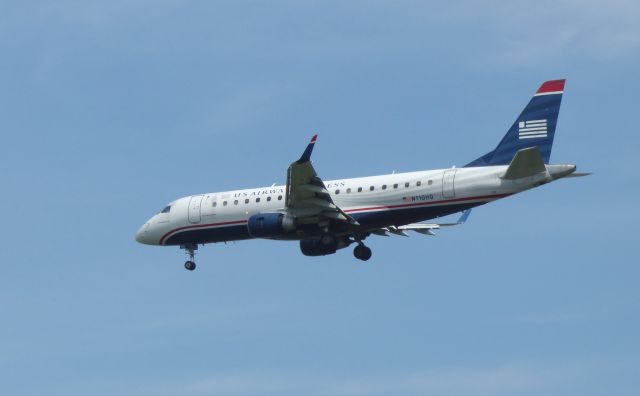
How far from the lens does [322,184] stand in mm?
72625

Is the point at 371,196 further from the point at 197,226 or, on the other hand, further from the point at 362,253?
the point at 197,226

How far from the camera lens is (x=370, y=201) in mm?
74062

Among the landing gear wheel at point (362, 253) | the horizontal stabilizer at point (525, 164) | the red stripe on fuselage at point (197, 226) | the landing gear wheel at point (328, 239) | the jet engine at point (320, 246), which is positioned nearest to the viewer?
the horizontal stabilizer at point (525, 164)

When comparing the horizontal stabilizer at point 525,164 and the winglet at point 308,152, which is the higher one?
the winglet at point 308,152

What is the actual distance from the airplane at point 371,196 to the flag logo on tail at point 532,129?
4 centimetres

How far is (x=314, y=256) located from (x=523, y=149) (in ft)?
40.8

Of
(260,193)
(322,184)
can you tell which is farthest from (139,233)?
(322,184)

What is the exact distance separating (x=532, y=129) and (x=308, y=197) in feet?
33.9

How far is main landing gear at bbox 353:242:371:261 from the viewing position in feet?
258

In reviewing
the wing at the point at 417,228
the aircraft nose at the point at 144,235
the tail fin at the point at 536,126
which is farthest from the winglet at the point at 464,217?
the aircraft nose at the point at 144,235

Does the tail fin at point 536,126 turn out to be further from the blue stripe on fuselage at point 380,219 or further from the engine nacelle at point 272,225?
the engine nacelle at point 272,225

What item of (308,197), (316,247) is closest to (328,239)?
(316,247)

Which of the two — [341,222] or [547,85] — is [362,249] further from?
[547,85]

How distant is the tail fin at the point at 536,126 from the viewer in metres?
71.9
